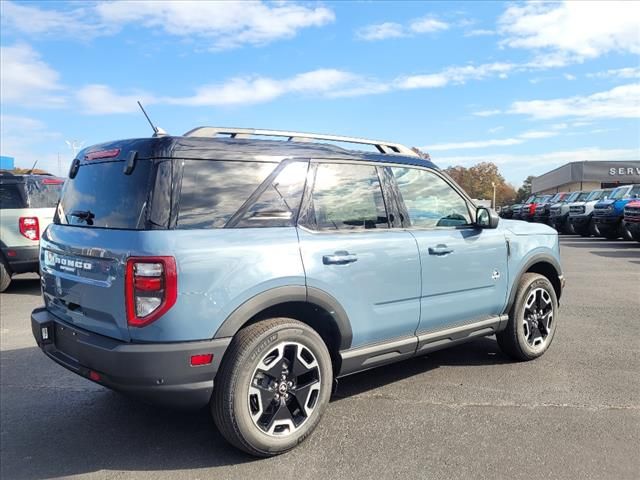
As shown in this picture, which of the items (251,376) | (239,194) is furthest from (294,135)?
(251,376)

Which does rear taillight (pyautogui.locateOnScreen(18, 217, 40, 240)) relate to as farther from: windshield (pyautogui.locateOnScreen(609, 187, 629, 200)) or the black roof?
windshield (pyautogui.locateOnScreen(609, 187, 629, 200))

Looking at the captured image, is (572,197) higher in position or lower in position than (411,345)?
higher

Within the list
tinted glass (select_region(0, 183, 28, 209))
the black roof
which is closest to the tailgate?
the black roof

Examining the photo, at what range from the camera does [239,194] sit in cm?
320

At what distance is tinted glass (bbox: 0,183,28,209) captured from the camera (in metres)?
8.55

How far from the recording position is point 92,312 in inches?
119

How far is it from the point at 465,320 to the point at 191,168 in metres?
2.52

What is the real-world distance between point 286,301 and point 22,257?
7.10 m

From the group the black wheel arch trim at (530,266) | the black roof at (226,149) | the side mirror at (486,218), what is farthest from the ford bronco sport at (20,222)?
the black wheel arch trim at (530,266)

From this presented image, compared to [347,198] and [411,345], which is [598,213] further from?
[347,198]

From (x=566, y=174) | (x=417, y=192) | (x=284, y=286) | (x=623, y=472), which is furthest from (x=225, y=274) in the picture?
(x=566, y=174)

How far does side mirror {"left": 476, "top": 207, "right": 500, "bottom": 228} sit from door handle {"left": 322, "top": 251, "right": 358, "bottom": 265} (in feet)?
4.67

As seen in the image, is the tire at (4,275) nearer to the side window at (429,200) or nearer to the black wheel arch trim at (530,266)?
the side window at (429,200)

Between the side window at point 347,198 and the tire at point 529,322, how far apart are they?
170cm
